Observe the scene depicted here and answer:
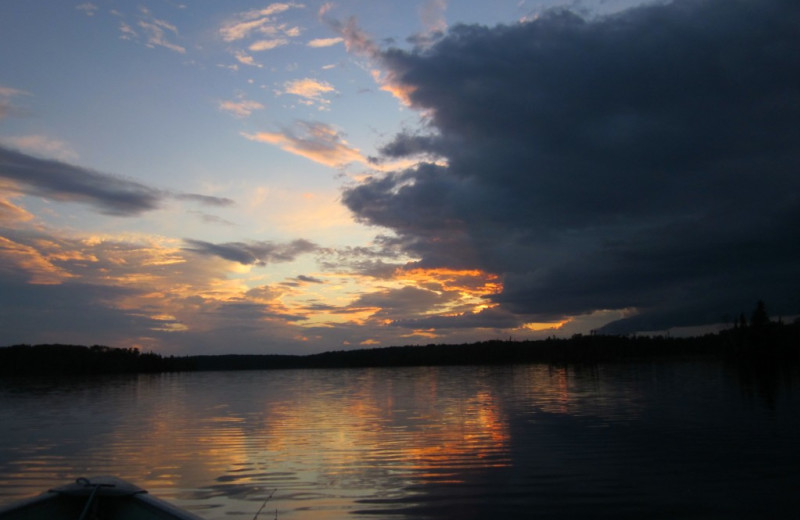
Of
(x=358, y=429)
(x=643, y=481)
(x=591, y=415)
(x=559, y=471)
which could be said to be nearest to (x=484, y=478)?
(x=559, y=471)

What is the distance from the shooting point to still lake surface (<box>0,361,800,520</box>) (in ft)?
50.2

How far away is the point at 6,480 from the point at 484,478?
51.7ft

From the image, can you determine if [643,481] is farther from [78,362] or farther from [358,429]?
[78,362]

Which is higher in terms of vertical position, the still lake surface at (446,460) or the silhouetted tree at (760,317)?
the silhouetted tree at (760,317)

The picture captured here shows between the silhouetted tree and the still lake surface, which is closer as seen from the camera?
the still lake surface

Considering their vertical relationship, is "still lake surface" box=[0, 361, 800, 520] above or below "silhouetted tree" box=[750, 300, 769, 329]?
below

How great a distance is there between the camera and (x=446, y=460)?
2162 cm

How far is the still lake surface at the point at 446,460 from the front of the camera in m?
15.3

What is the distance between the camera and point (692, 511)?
1436 cm

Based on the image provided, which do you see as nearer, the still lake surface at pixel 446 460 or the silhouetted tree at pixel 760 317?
the still lake surface at pixel 446 460

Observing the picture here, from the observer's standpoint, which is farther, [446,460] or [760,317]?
[760,317]

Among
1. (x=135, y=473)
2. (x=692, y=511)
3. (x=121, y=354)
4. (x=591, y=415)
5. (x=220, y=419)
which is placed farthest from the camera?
(x=121, y=354)

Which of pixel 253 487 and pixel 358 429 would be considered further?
pixel 358 429

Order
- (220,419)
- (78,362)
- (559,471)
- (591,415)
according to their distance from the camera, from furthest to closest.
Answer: (78,362), (220,419), (591,415), (559,471)
